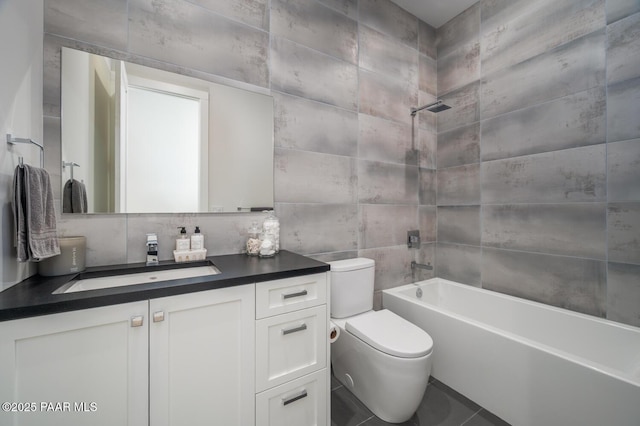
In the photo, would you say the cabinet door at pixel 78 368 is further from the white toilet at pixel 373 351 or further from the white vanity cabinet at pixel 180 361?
the white toilet at pixel 373 351

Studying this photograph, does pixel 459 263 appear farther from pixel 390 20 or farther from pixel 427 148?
pixel 390 20

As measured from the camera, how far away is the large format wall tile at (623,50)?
4.85ft

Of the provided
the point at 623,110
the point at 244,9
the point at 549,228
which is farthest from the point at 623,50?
the point at 244,9

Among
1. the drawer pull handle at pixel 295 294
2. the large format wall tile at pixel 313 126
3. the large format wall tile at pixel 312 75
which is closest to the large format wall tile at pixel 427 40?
the large format wall tile at pixel 312 75

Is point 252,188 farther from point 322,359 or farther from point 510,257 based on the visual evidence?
point 510,257

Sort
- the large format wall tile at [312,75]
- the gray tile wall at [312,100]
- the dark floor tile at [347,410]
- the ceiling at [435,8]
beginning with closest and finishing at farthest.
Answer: the gray tile wall at [312,100]
the dark floor tile at [347,410]
the large format wall tile at [312,75]
the ceiling at [435,8]

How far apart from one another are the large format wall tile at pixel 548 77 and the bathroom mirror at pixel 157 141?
6.11 feet

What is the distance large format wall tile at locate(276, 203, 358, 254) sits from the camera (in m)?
1.78

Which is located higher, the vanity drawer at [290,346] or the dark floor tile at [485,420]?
the vanity drawer at [290,346]

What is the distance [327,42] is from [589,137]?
6.17 ft

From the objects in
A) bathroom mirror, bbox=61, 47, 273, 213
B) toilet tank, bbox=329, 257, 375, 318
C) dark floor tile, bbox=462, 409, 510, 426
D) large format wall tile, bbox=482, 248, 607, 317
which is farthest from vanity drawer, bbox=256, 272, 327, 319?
large format wall tile, bbox=482, 248, 607, 317

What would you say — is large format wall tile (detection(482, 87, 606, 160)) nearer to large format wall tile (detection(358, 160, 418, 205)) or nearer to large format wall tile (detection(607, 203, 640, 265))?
large format wall tile (detection(607, 203, 640, 265))

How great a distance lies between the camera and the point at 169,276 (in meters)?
1.26

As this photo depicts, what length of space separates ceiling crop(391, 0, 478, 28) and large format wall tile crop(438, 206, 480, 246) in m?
1.81
